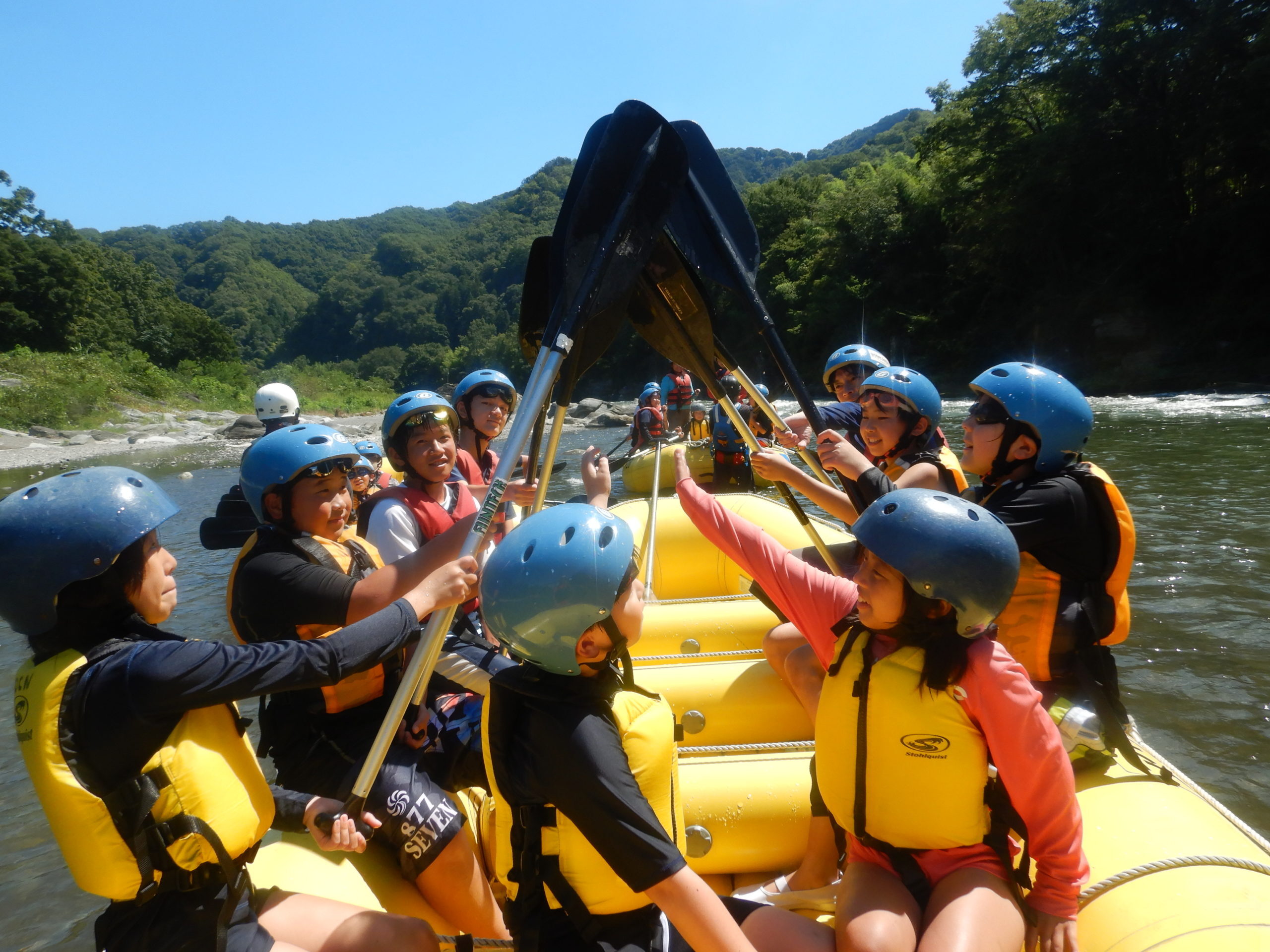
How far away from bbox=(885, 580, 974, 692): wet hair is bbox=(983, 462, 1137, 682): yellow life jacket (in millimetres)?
704

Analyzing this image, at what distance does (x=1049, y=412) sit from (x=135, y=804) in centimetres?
267

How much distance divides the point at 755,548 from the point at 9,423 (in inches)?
1290

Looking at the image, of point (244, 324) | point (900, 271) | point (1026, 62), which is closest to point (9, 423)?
point (900, 271)

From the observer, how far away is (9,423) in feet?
87.2


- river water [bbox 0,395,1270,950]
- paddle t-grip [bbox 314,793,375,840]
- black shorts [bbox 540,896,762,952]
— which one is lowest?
river water [bbox 0,395,1270,950]

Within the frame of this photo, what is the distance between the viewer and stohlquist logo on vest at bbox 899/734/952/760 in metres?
1.75

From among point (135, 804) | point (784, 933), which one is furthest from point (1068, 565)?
point (135, 804)

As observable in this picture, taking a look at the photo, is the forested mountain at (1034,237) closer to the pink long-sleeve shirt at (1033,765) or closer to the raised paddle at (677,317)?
the raised paddle at (677,317)

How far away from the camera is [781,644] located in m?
3.06

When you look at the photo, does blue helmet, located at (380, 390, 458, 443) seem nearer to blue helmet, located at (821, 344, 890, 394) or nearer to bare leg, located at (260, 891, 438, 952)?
bare leg, located at (260, 891, 438, 952)

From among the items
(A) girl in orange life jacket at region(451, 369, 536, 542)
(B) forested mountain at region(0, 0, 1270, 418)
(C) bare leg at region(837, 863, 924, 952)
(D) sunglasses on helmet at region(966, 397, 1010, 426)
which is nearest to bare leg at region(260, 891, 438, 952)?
(C) bare leg at region(837, 863, 924, 952)

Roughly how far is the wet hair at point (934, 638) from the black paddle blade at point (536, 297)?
1.38 meters

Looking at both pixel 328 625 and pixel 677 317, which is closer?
pixel 328 625

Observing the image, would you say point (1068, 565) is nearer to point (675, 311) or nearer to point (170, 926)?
point (675, 311)
